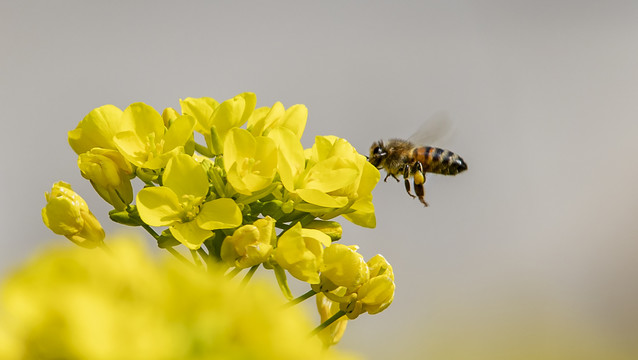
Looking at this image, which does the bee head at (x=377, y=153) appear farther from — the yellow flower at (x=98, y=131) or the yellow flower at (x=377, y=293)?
the yellow flower at (x=98, y=131)

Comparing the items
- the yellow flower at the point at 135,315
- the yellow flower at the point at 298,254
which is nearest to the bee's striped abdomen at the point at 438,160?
the yellow flower at the point at 298,254

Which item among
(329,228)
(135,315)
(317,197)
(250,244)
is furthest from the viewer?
(329,228)

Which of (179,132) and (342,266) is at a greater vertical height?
(179,132)

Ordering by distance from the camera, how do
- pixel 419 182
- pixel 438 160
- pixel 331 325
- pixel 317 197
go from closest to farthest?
pixel 317 197 < pixel 331 325 < pixel 419 182 < pixel 438 160

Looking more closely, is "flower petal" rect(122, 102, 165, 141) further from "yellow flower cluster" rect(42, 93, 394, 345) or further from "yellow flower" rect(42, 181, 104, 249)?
"yellow flower" rect(42, 181, 104, 249)

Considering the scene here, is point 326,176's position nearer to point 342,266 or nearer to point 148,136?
point 342,266

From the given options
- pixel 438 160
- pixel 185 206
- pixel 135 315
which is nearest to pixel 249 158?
pixel 185 206
